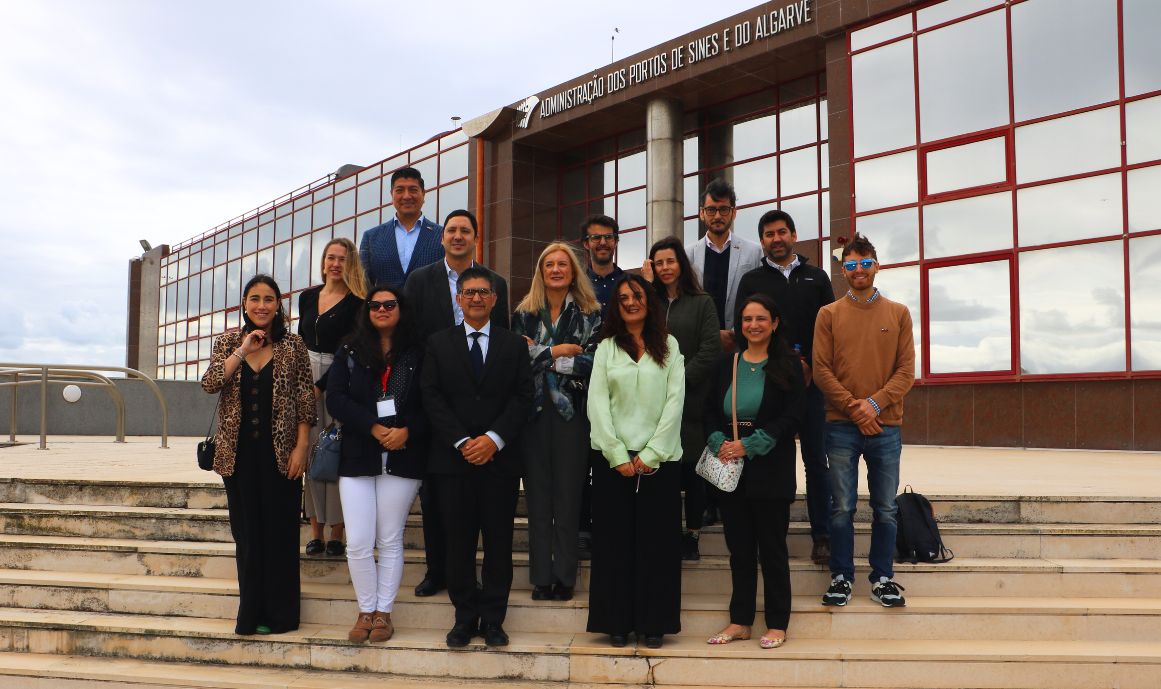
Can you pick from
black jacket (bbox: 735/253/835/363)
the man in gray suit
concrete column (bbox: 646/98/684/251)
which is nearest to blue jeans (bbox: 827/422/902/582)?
black jacket (bbox: 735/253/835/363)

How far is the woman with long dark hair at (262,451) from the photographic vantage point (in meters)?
4.70

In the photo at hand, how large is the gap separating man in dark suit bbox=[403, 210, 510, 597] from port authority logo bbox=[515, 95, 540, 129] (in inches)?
606

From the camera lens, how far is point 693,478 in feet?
16.0

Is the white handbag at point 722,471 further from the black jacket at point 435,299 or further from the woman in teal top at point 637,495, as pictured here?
the black jacket at point 435,299

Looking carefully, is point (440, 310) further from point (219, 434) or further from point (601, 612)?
point (601, 612)

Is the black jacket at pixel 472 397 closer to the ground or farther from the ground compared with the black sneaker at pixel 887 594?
farther from the ground

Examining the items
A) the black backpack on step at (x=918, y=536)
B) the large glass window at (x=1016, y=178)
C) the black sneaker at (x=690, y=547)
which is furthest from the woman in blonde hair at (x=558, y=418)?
the large glass window at (x=1016, y=178)

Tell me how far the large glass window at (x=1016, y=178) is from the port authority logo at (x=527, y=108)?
769cm

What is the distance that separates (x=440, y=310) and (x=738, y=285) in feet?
5.75

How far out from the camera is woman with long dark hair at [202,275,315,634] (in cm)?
470

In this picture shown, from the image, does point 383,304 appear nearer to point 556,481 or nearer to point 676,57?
point 556,481

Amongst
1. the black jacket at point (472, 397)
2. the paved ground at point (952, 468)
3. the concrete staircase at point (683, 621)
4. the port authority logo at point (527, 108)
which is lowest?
the concrete staircase at point (683, 621)

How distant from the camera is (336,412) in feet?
14.9

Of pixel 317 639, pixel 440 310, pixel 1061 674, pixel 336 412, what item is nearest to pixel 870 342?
pixel 1061 674
